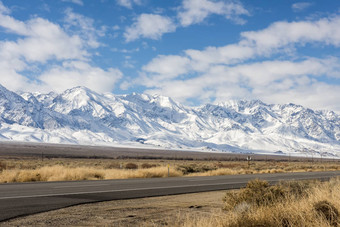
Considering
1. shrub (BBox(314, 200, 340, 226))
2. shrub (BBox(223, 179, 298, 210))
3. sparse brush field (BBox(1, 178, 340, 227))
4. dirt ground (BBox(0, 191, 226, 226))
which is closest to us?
sparse brush field (BBox(1, 178, 340, 227))

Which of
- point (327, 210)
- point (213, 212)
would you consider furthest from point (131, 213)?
point (327, 210)

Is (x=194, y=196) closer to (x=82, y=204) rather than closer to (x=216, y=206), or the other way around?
(x=216, y=206)

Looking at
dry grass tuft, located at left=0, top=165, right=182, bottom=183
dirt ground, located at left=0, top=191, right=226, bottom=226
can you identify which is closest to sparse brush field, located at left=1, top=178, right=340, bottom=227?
dirt ground, located at left=0, top=191, right=226, bottom=226

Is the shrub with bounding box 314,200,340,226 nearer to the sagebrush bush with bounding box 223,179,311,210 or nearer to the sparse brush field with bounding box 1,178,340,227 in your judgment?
the sparse brush field with bounding box 1,178,340,227

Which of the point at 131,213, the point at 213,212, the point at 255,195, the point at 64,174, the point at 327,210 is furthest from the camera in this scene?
the point at 64,174

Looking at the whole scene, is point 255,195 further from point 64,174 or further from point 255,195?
point 64,174

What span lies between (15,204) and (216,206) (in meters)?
5.91

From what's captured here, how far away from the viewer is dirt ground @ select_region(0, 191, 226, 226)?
848cm

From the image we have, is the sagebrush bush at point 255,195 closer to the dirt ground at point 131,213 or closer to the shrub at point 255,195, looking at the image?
the shrub at point 255,195

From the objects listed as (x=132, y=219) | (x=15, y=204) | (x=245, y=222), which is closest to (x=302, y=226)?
(x=245, y=222)

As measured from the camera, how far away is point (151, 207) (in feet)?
36.8

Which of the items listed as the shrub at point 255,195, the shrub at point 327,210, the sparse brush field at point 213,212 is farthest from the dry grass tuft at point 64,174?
the shrub at point 327,210

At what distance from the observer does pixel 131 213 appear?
10047 mm

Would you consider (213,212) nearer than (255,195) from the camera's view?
Yes
